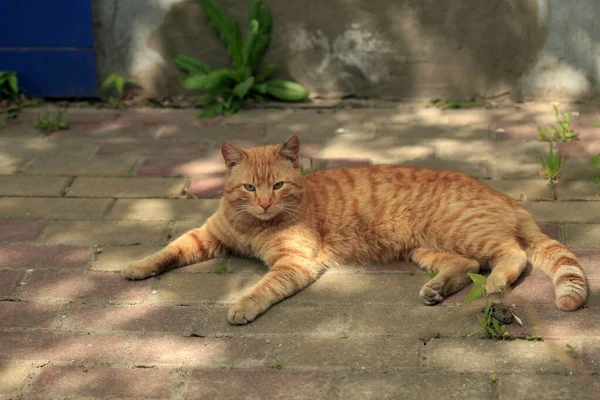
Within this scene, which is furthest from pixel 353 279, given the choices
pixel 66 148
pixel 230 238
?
pixel 66 148

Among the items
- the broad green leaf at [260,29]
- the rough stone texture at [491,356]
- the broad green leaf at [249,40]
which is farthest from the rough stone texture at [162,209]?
the rough stone texture at [491,356]

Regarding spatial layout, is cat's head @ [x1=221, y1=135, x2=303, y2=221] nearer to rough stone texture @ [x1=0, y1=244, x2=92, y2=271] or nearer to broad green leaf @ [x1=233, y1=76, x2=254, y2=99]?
rough stone texture @ [x1=0, y1=244, x2=92, y2=271]

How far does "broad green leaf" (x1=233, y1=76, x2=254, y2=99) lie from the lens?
7223 mm

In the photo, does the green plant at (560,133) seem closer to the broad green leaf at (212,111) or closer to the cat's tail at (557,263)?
the cat's tail at (557,263)

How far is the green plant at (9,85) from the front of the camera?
24.8 ft

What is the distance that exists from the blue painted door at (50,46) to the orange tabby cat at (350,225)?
3071 millimetres

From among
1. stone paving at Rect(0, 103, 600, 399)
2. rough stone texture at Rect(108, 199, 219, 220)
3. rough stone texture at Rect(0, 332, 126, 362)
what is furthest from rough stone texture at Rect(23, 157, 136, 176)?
rough stone texture at Rect(0, 332, 126, 362)

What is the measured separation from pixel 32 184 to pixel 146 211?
100 centimetres

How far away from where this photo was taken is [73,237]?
540 centimetres

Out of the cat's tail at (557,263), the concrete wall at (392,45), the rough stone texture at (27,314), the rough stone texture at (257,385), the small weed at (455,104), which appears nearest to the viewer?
the rough stone texture at (257,385)

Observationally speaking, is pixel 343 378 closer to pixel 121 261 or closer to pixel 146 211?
pixel 121 261

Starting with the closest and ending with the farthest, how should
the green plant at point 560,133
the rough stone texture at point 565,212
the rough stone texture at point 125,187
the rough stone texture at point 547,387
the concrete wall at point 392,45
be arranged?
the rough stone texture at point 547,387 → the rough stone texture at point 565,212 → the rough stone texture at point 125,187 → the green plant at point 560,133 → the concrete wall at point 392,45

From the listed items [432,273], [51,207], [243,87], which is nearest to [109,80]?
[243,87]

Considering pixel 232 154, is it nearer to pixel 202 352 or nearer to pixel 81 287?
pixel 81 287
